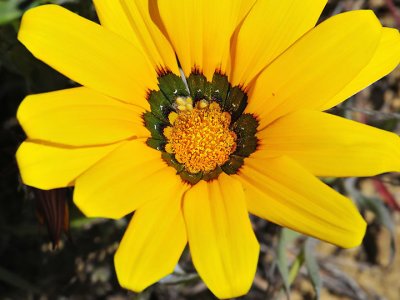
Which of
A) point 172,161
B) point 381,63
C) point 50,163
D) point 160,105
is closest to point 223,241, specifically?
point 172,161

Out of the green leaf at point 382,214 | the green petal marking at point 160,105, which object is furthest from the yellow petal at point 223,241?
the green leaf at point 382,214

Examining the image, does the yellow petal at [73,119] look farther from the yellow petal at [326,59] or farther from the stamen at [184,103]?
the yellow petal at [326,59]

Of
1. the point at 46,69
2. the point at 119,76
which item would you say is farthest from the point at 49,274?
the point at 119,76

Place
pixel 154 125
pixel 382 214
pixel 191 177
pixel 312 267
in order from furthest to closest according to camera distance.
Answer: pixel 382 214 < pixel 312 267 < pixel 154 125 < pixel 191 177

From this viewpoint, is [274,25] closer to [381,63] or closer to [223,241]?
[381,63]

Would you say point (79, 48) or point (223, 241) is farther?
point (79, 48)

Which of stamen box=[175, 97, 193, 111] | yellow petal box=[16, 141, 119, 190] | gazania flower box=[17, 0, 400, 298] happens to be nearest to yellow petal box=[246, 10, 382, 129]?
gazania flower box=[17, 0, 400, 298]

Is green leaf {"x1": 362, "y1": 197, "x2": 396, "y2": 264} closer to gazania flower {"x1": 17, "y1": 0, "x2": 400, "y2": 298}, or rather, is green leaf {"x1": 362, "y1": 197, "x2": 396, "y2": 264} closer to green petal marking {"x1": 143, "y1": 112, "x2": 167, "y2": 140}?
gazania flower {"x1": 17, "y1": 0, "x2": 400, "y2": 298}
